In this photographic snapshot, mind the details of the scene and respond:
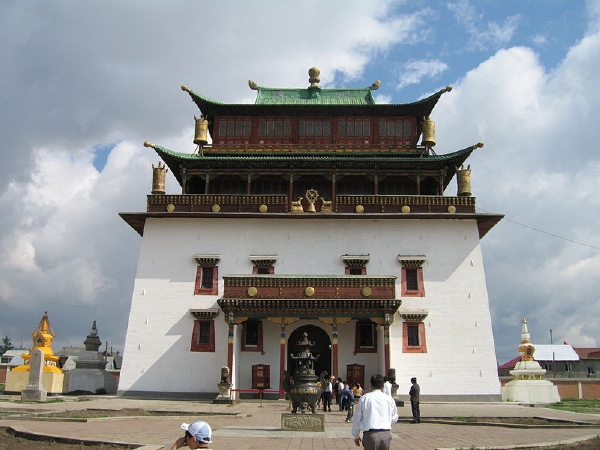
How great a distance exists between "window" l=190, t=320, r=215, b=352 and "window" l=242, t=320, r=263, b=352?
161cm

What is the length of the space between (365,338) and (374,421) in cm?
2314

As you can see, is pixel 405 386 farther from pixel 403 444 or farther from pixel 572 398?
pixel 403 444

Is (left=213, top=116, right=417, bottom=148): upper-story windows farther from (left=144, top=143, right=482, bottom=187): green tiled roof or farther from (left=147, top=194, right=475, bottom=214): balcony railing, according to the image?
(left=147, top=194, right=475, bottom=214): balcony railing

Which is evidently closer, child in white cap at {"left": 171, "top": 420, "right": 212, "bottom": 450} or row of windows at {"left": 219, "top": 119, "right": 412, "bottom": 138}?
child in white cap at {"left": 171, "top": 420, "right": 212, "bottom": 450}

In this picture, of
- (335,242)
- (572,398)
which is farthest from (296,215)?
(572,398)

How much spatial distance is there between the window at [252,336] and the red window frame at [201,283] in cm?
243

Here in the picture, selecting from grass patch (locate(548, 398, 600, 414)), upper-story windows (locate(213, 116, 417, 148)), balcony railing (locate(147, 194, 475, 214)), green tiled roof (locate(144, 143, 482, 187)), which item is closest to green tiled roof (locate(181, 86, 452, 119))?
upper-story windows (locate(213, 116, 417, 148))

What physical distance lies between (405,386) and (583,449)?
18.7 metres

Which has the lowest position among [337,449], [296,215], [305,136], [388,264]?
[337,449]

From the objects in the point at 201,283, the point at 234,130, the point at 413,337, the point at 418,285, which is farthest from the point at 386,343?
the point at 234,130

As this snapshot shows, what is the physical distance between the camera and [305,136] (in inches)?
1442

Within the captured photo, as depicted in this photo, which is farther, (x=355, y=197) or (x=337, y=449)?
(x=355, y=197)

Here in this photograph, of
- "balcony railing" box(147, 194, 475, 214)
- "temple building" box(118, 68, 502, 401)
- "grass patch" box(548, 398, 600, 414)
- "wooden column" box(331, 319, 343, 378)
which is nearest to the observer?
"grass patch" box(548, 398, 600, 414)

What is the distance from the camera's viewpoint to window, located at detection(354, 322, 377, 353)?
2988cm
